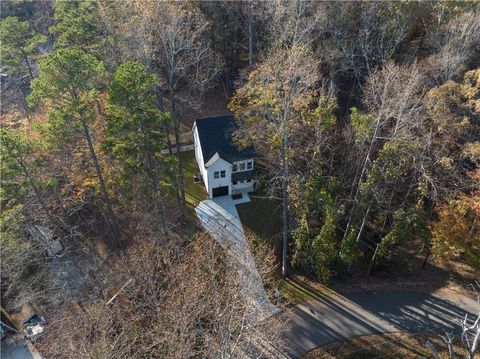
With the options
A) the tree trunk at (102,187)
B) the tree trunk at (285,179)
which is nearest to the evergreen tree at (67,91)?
the tree trunk at (102,187)

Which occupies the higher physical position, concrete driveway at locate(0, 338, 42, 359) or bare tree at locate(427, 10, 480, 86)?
bare tree at locate(427, 10, 480, 86)

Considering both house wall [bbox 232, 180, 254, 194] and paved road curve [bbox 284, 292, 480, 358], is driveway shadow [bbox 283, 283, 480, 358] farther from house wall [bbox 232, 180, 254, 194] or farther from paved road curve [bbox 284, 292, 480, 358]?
house wall [bbox 232, 180, 254, 194]

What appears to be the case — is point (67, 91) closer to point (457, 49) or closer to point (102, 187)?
point (102, 187)

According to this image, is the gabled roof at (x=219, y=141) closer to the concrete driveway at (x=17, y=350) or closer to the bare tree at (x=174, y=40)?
the bare tree at (x=174, y=40)

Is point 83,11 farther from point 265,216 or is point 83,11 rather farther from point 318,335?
point 318,335

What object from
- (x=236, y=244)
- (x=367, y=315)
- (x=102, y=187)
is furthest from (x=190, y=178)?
(x=367, y=315)

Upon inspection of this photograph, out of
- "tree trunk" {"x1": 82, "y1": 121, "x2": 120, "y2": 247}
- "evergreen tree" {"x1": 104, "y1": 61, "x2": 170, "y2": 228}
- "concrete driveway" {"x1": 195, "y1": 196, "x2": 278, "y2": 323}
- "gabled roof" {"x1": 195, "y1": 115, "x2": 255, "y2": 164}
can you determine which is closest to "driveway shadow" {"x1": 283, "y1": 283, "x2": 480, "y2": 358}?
"concrete driveway" {"x1": 195, "y1": 196, "x2": 278, "y2": 323}
